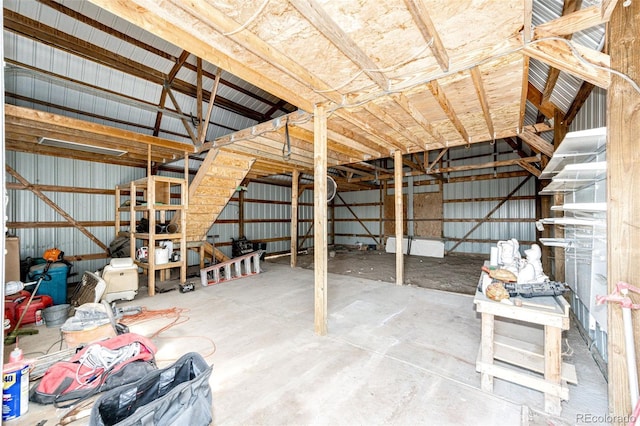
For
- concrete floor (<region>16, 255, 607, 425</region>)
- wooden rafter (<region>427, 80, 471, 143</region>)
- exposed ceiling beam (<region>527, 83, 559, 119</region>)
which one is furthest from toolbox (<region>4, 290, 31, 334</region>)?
exposed ceiling beam (<region>527, 83, 559, 119</region>)

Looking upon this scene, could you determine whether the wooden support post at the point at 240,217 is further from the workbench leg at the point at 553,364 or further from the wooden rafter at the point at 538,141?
the workbench leg at the point at 553,364

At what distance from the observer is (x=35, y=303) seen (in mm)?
3504

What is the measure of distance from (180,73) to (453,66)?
5913mm

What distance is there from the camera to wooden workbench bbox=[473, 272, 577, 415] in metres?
1.79

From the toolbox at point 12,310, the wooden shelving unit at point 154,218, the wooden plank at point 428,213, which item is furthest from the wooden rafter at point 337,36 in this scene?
the wooden plank at point 428,213

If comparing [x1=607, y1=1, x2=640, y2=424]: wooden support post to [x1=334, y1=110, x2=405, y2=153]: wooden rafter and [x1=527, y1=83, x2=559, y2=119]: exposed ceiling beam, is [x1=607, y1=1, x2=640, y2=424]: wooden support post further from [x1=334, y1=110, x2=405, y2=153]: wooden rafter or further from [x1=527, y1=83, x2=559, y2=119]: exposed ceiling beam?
[x1=527, y1=83, x2=559, y2=119]: exposed ceiling beam

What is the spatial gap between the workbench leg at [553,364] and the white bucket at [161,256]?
5798mm

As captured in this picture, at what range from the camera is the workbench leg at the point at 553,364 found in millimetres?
1805

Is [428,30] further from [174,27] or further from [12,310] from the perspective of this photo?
[12,310]

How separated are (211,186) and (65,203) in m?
3.56

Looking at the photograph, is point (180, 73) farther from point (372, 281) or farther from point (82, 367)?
point (372, 281)

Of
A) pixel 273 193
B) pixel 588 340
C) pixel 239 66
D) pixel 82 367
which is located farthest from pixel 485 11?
pixel 273 193

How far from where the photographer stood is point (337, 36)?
6.18 feet

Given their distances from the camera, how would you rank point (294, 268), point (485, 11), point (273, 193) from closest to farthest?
point (485, 11), point (294, 268), point (273, 193)
